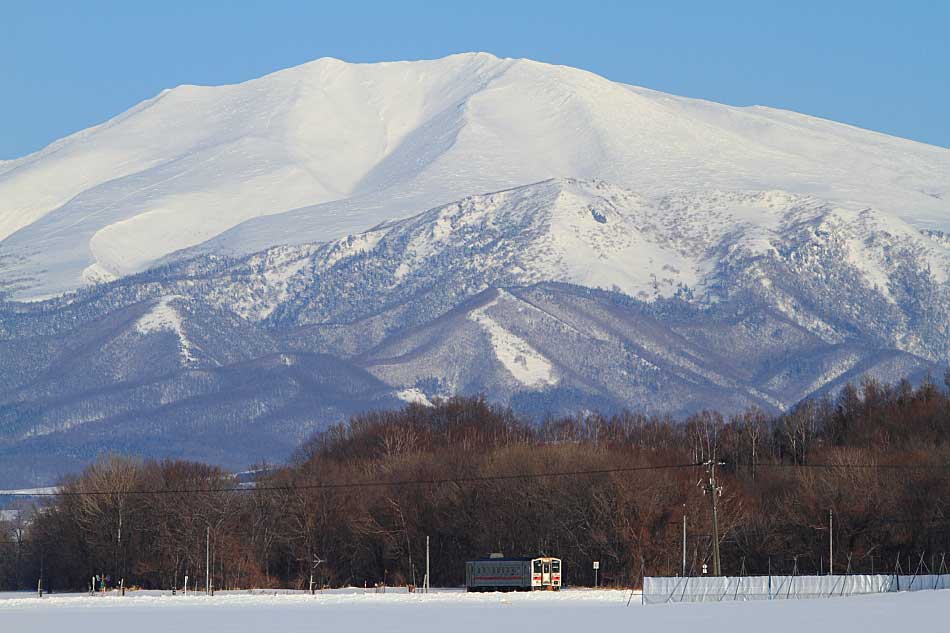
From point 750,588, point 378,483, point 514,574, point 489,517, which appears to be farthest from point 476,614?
point 378,483

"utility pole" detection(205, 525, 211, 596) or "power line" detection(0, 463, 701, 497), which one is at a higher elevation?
"power line" detection(0, 463, 701, 497)

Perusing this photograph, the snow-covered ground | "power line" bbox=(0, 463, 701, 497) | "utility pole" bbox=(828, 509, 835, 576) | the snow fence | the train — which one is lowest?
the snow-covered ground

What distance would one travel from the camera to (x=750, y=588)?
89.1 metres

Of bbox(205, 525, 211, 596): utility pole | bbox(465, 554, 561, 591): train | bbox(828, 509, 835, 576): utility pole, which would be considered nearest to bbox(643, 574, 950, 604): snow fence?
bbox(828, 509, 835, 576): utility pole

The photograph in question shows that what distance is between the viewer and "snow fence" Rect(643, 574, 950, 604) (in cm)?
8725

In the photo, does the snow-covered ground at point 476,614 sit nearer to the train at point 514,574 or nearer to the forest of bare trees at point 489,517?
the train at point 514,574

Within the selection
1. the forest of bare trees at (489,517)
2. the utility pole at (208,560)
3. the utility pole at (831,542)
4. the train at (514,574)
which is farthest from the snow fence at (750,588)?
the utility pole at (208,560)

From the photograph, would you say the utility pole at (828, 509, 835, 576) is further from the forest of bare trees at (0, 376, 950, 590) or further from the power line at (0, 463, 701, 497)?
the power line at (0, 463, 701, 497)

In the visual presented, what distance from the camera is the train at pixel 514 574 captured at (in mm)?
108000

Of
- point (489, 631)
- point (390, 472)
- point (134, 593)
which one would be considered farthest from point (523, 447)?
point (489, 631)

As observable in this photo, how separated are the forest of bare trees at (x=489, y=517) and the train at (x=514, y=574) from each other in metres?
5.28

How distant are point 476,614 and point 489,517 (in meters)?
50.3

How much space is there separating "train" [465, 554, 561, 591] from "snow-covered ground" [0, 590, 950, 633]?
34.5 feet

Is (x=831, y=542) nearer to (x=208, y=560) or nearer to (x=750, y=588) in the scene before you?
(x=750, y=588)
